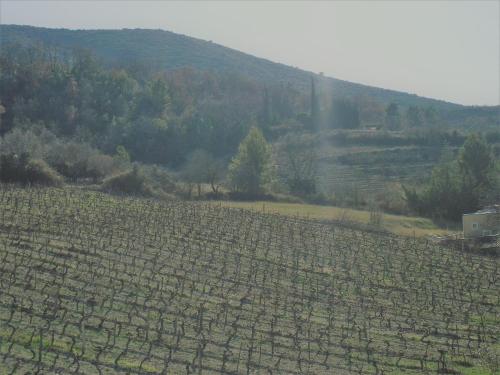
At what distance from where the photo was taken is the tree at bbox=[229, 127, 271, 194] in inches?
2517

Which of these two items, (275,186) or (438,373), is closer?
(438,373)

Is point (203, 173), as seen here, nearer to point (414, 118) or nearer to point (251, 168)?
point (251, 168)

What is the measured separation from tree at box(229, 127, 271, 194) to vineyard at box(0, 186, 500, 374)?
23.6m

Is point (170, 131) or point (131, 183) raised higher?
point (170, 131)

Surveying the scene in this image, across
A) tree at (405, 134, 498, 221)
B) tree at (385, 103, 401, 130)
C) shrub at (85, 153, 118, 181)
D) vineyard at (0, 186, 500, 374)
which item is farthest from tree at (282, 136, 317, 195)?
tree at (385, 103, 401, 130)

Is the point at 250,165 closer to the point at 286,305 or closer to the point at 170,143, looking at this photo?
the point at 170,143

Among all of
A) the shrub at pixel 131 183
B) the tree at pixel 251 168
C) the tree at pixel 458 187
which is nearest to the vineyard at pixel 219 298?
the shrub at pixel 131 183

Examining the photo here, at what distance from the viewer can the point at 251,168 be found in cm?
6438

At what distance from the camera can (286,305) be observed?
79.2 ft

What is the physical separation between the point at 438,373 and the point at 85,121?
74.4 metres

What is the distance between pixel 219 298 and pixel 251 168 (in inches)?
1613

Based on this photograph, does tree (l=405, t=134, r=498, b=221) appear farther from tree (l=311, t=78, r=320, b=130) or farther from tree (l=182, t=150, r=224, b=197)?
tree (l=311, t=78, r=320, b=130)

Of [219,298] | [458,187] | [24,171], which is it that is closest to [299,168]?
[458,187]

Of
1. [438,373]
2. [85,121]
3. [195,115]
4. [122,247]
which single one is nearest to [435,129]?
[195,115]
